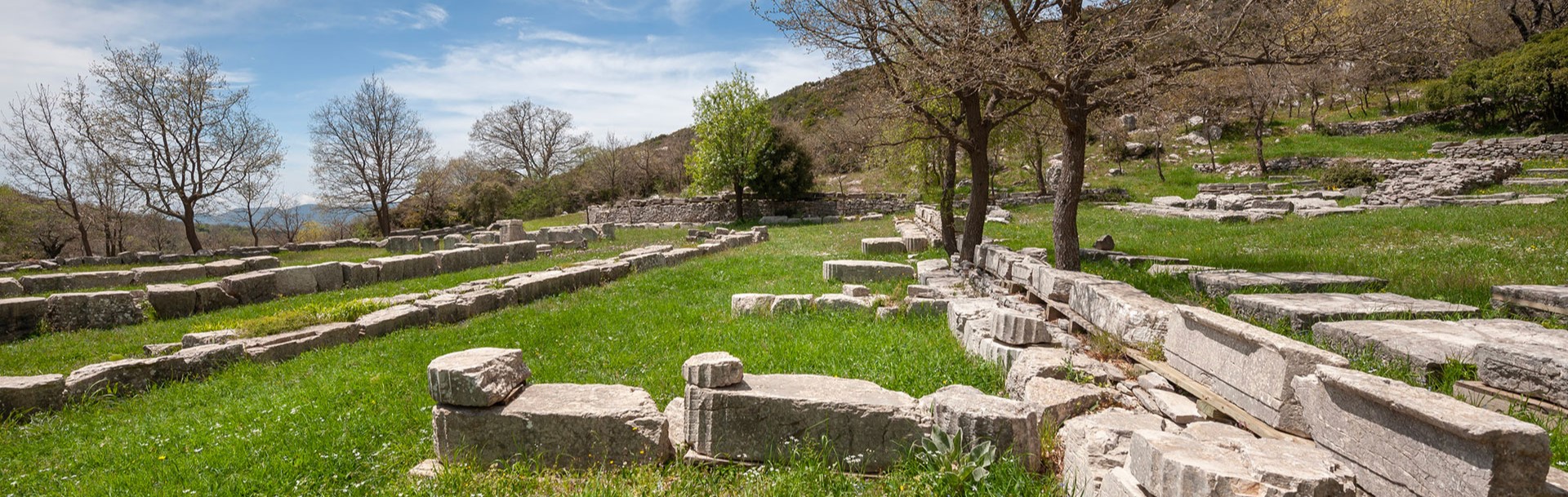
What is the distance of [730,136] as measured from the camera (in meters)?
35.2

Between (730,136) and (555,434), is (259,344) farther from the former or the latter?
(730,136)

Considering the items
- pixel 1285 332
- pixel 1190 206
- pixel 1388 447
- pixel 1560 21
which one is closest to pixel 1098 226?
pixel 1190 206

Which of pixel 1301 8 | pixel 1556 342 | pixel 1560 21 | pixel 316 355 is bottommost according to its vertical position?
pixel 316 355

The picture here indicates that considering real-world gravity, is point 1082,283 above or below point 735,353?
above

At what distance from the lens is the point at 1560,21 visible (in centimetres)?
3497

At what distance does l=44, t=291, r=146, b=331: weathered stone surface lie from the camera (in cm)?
1131

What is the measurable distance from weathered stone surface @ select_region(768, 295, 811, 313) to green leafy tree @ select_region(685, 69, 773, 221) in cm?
2537

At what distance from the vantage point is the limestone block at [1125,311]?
19.0 ft

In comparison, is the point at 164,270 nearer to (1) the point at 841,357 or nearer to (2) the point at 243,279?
(2) the point at 243,279

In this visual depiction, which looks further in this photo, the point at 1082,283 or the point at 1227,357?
the point at 1082,283

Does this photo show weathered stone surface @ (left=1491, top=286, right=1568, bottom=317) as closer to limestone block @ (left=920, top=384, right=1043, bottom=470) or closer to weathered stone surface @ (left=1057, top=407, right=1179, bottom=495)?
weathered stone surface @ (left=1057, top=407, right=1179, bottom=495)

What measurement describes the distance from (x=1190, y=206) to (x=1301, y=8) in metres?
18.1

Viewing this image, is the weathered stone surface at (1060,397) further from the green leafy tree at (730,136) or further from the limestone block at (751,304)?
the green leafy tree at (730,136)

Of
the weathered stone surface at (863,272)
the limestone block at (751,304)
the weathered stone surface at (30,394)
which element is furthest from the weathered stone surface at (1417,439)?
the weathered stone surface at (30,394)
